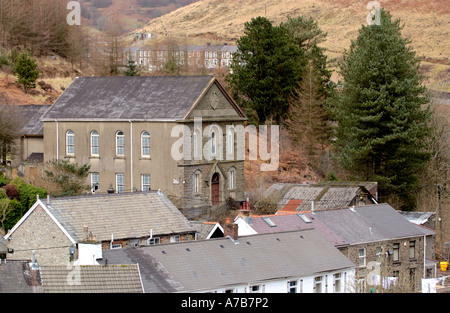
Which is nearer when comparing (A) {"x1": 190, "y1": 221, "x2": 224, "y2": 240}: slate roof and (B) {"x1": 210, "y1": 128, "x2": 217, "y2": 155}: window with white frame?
(A) {"x1": 190, "y1": 221, "x2": 224, "y2": 240}: slate roof

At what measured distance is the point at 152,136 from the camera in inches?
1853

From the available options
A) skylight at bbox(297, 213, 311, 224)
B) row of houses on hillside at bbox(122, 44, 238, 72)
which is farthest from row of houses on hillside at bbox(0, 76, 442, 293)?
row of houses on hillside at bbox(122, 44, 238, 72)

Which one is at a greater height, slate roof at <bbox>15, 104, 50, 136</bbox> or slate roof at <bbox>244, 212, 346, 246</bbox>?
slate roof at <bbox>15, 104, 50, 136</bbox>

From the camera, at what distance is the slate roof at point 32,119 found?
171ft

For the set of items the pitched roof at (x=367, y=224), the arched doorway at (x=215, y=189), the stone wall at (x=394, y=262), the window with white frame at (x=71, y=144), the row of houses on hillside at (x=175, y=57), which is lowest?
the stone wall at (x=394, y=262)

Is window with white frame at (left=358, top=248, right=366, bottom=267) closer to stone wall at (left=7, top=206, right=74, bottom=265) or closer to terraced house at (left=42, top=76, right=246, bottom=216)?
terraced house at (left=42, top=76, right=246, bottom=216)

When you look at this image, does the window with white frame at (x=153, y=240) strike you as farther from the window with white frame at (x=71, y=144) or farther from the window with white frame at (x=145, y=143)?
the window with white frame at (x=71, y=144)

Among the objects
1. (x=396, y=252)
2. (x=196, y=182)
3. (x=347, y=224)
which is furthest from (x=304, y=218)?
(x=196, y=182)

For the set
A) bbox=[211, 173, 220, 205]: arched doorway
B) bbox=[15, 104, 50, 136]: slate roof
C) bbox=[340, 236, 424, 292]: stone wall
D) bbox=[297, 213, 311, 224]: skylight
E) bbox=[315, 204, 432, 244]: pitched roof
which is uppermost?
bbox=[15, 104, 50, 136]: slate roof

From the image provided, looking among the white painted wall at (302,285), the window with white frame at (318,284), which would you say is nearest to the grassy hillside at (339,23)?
the white painted wall at (302,285)

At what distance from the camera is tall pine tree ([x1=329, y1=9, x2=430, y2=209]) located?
57656 mm

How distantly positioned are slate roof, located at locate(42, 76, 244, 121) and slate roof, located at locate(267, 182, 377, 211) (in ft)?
26.4
